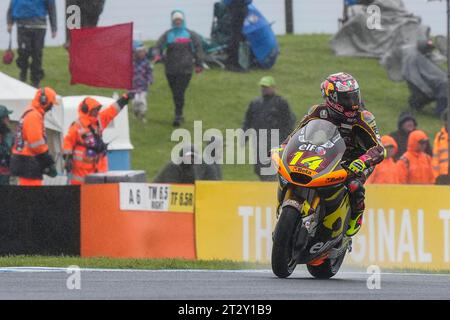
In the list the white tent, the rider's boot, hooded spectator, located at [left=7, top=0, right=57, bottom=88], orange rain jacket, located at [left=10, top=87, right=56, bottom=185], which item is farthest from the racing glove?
hooded spectator, located at [left=7, top=0, right=57, bottom=88]

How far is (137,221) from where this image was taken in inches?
577

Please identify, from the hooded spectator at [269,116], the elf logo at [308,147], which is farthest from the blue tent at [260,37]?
the elf logo at [308,147]

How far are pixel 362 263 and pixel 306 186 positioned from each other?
14.6 feet

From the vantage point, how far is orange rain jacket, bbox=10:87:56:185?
15.2 meters

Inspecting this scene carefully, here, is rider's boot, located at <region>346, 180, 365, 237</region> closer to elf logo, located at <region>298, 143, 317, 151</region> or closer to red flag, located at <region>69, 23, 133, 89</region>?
elf logo, located at <region>298, 143, 317, 151</region>

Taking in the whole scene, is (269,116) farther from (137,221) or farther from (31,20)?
(31,20)

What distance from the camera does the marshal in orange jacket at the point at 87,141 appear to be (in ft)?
51.7

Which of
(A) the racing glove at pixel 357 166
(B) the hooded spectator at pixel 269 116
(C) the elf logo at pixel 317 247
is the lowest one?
(C) the elf logo at pixel 317 247

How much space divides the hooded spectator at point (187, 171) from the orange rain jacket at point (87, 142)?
82cm

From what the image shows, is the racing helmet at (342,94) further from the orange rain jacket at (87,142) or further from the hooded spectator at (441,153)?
the hooded spectator at (441,153)

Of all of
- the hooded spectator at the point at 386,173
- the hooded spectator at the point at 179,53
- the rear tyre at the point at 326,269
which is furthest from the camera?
the hooded spectator at the point at 179,53

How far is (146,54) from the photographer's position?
2112cm

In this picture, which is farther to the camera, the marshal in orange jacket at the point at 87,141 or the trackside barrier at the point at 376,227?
the marshal in orange jacket at the point at 87,141

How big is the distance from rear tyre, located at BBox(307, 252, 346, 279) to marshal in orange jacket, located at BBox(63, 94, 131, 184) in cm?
518
